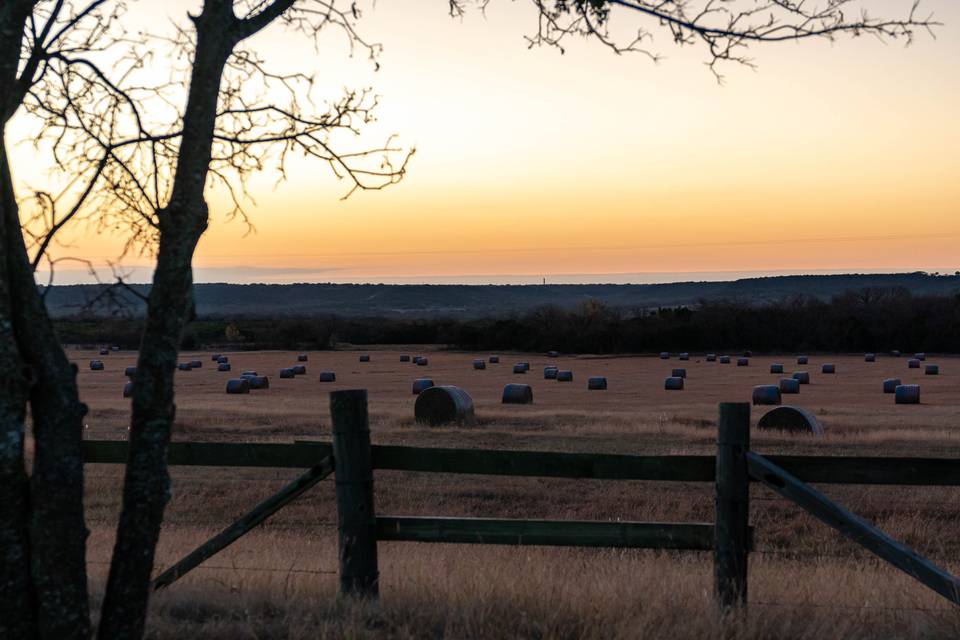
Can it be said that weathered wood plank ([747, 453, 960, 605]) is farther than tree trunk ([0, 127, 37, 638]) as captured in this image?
Yes

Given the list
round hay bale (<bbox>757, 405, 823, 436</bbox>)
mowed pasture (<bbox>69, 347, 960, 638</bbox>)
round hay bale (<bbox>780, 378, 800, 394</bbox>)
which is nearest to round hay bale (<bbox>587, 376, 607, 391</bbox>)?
mowed pasture (<bbox>69, 347, 960, 638</bbox>)

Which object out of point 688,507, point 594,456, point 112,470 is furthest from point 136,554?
point 112,470

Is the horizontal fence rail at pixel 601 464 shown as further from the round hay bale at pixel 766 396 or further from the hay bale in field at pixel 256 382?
the hay bale in field at pixel 256 382

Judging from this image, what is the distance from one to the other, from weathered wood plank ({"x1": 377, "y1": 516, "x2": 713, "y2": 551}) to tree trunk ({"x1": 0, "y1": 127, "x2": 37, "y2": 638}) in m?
2.22

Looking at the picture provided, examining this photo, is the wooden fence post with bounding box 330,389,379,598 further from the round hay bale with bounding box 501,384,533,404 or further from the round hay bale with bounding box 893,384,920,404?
the round hay bale with bounding box 893,384,920,404

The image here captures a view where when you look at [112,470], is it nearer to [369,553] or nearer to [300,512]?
[300,512]

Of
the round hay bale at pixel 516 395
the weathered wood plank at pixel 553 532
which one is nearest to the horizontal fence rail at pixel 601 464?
the weathered wood plank at pixel 553 532

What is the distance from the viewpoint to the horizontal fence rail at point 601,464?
18.5ft

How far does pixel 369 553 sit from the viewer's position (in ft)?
19.8

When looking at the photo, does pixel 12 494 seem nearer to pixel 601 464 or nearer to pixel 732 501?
pixel 601 464

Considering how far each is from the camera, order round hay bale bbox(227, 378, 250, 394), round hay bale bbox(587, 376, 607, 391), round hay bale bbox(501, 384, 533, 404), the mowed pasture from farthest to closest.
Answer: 1. round hay bale bbox(587, 376, 607, 391)
2. round hay bale bbox(227, 378, 250, 394)
3. round hay bale bbox(501, 384, 533, 404)
4. the mowed pasture

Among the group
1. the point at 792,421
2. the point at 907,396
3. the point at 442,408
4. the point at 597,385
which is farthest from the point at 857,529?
the point at 597,385

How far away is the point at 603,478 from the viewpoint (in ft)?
18.9

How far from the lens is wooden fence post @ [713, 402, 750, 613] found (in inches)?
222
